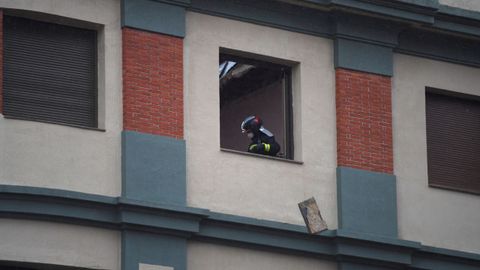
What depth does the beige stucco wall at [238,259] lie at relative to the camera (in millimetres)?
32250

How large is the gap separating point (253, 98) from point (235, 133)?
0.95 metres

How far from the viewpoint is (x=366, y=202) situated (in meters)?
34.2

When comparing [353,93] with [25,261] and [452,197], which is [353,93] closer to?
[452,197]

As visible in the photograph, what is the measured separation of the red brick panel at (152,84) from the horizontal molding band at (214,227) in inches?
58.9

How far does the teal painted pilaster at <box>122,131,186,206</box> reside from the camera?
104 ft

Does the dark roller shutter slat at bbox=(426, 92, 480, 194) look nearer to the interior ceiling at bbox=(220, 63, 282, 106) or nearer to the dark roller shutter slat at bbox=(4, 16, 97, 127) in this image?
the interior ceiling at bbox=(220, 63, 282, 106)

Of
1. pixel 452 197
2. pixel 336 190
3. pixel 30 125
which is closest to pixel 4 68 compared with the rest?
pixel 30 125

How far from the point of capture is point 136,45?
32.6m

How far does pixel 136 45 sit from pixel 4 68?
2.37 meters

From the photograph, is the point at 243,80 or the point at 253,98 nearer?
the point at 243,80

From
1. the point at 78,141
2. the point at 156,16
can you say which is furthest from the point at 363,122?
the point at 78,141

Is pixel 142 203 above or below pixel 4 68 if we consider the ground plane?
below

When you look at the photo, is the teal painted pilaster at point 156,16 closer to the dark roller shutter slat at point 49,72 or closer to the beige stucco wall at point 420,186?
the dark roller shutter slat at point 49,72

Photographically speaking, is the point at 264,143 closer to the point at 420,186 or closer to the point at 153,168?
the point at 153,168
